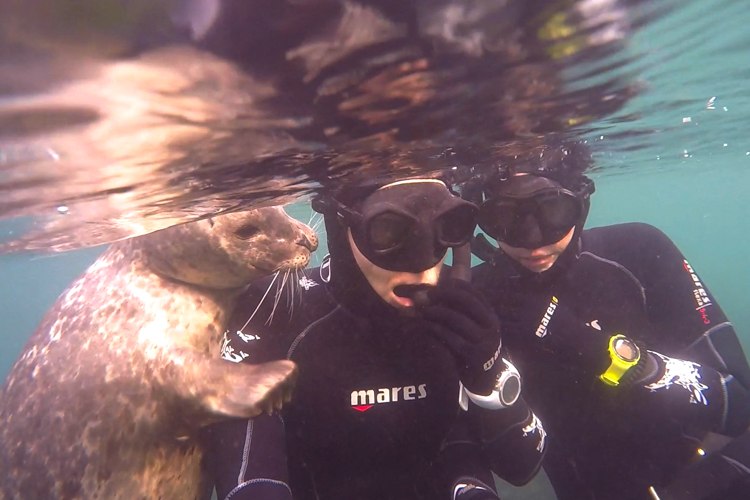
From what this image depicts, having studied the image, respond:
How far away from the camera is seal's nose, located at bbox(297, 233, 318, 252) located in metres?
4.72

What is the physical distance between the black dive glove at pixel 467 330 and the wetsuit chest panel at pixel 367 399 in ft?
1.64

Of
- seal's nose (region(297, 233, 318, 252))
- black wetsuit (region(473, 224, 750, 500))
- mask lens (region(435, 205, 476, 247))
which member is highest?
mask lens (region(435, 205, 476, 247))

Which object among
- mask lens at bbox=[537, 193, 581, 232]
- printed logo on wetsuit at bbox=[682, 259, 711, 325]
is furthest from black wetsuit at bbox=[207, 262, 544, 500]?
printed logo on wetsuit at bbox=[682, 259, 711, 325]

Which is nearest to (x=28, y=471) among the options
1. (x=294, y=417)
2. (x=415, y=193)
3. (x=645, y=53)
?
(x=294, y=417)

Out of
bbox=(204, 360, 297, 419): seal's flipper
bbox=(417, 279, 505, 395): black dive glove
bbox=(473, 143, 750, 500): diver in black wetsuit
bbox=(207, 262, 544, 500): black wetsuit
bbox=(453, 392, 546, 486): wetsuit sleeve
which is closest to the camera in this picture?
bbox=(204, 360, 297, 419): seal's flipper

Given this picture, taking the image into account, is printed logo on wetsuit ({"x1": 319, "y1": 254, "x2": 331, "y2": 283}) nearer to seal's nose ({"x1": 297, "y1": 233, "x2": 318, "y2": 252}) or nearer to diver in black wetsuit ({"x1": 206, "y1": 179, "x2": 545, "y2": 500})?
diver in black wetsuit ({"x1": 206, "y1": 179, "x2": 545, "y2": 500})

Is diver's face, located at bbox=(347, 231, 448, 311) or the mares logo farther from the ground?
diver's face, located at bbox=(347, 231, 448, 311)

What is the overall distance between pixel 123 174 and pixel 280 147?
1.57m

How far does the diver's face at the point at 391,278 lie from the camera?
13.5ft

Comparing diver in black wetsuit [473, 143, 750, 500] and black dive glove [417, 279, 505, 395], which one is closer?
black dive glove [417, 279, 505, 395]

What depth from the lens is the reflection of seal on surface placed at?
3.82 metres

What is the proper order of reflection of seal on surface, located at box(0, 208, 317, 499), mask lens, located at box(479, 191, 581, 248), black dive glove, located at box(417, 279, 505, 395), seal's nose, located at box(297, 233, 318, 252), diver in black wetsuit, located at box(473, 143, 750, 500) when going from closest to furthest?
reflection of seal on surface, located at box(0, 208, 317, 499)
black dive glove, located at box(417, 279, 505, 395)
diver in black wetsuit, located at box(473, 143, 750, 500)
seal's nose, located at box(297, 233, 318, 252)
mask lens, located at box(479, 191, 581, 248)

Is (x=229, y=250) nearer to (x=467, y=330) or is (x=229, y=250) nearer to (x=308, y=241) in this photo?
(x=308, y=241)

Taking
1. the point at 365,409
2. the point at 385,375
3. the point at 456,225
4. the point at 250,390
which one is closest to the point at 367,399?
the point at 365,409
